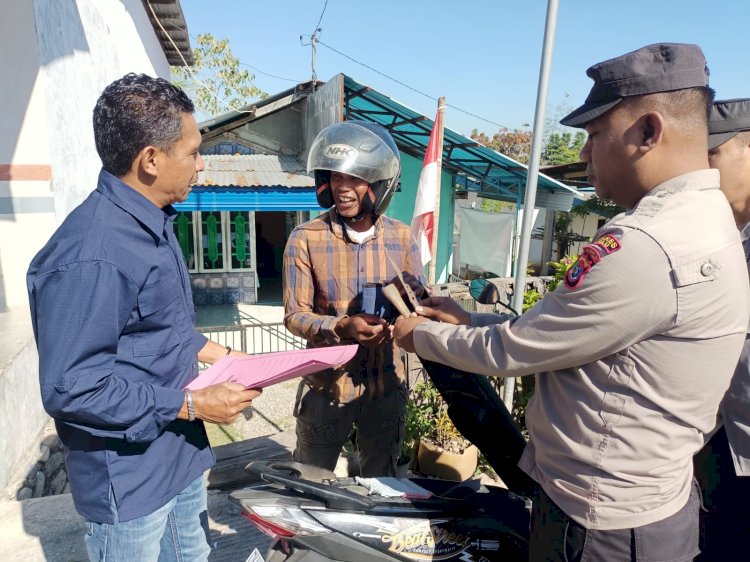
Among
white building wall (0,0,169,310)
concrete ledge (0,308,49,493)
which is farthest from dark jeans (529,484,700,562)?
white building wall (0,0,169,310)

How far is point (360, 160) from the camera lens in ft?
6.53

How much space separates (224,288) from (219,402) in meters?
8.93

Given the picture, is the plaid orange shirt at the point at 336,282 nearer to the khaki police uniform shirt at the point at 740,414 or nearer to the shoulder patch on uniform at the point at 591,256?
the shoulder patch on uniform at the point at 591,256

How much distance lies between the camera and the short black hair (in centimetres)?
126

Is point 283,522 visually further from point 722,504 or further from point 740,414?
point 722,504

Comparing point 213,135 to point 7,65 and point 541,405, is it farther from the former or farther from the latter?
point 541,405

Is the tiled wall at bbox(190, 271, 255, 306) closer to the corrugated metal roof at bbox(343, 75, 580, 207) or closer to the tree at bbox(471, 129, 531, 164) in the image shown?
the corrugated metal roof at bbox(343, 75, 580, 207)

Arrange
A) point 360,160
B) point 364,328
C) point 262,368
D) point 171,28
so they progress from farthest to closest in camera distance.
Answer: point 171,28
point 360,160
point 364,328
point 262,368

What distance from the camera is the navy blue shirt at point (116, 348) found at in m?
1.11

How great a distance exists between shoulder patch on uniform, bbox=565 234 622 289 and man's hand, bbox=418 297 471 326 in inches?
25.0

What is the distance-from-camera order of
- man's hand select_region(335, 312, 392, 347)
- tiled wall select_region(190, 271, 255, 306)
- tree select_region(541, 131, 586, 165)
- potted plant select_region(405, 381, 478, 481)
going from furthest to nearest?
tree select_region(541, 131, 586, 165) < tiled wall select_region(190, 271, 255, 306) < potted plant select_region(405, 381, 478, 481) < man's hand select_region(335, 312, 392, 347)

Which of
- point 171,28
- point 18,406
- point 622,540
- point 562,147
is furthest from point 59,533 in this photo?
point 562,147

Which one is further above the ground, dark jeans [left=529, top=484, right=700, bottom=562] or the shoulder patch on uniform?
the shoulder patch on uniform

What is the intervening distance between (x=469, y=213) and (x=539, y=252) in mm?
7400
